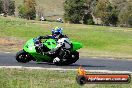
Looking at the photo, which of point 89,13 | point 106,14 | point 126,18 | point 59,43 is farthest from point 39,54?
point 126,18

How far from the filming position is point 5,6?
149m

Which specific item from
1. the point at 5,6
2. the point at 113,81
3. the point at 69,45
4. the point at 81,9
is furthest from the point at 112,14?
the point at 113,81

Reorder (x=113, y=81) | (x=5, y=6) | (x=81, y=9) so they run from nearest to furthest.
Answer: (x=113, y=81) < (x=81, y=9) < (x=5, y=6)

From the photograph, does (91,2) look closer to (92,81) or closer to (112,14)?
(112,14)

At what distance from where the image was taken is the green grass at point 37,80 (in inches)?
489

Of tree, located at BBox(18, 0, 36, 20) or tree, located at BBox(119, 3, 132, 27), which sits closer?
tree, located at BBox(119, 3, 132, 27)

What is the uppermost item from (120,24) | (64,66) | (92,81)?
(92,81)

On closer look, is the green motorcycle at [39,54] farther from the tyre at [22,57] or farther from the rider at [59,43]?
the rider at [59,43]

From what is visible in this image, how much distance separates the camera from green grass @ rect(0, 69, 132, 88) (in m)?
12.4

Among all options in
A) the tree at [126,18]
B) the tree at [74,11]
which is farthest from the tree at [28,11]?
the tree at [126,18]

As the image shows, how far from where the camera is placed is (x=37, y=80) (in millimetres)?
13430

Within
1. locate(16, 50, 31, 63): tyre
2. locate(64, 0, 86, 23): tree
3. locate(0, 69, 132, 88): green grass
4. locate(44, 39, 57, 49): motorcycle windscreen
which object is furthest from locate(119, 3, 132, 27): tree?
locate(0, 69, 132, 88): green grass

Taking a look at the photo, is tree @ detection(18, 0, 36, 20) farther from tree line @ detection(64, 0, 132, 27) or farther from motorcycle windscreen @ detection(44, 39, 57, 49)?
motorcycle windscreen @ detection(44, 39, 57, 49)

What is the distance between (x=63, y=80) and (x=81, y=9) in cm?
10488
